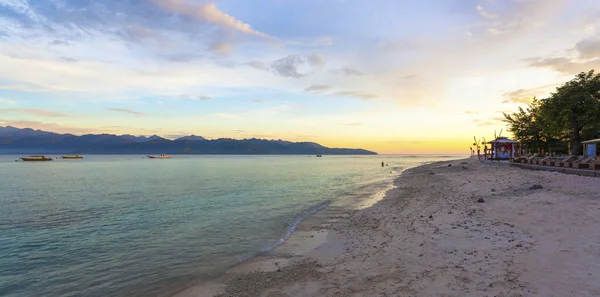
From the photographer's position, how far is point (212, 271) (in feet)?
31.4

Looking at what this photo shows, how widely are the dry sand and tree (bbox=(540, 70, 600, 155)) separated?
23.7 meters

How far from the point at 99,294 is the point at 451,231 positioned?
11.1m

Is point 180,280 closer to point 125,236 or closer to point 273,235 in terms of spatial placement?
point 273,235

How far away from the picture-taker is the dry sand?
252 inches

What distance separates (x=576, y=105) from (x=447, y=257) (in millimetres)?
36242

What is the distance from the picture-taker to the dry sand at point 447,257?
640 cm

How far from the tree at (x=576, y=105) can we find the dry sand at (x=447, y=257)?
23.7 m

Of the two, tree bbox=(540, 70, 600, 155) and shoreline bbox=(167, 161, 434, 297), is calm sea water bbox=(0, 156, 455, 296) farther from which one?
tree bbox=(540, 70, 600, 155)

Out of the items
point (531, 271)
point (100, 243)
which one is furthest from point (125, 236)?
point (531, 271)

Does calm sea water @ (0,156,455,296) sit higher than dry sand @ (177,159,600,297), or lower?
lower

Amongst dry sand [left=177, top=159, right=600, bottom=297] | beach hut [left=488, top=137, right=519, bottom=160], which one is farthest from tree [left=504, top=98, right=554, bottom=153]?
dry sand [left=177, top=159, right=600, bottom=297]

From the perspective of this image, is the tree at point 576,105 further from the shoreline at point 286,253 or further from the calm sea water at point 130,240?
the shoreline at point 286,253

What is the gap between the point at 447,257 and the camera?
8.22 meters

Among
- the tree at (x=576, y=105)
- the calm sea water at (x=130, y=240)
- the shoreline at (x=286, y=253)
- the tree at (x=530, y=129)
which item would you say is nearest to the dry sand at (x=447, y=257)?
the shoreline at (x=286, y=253)
